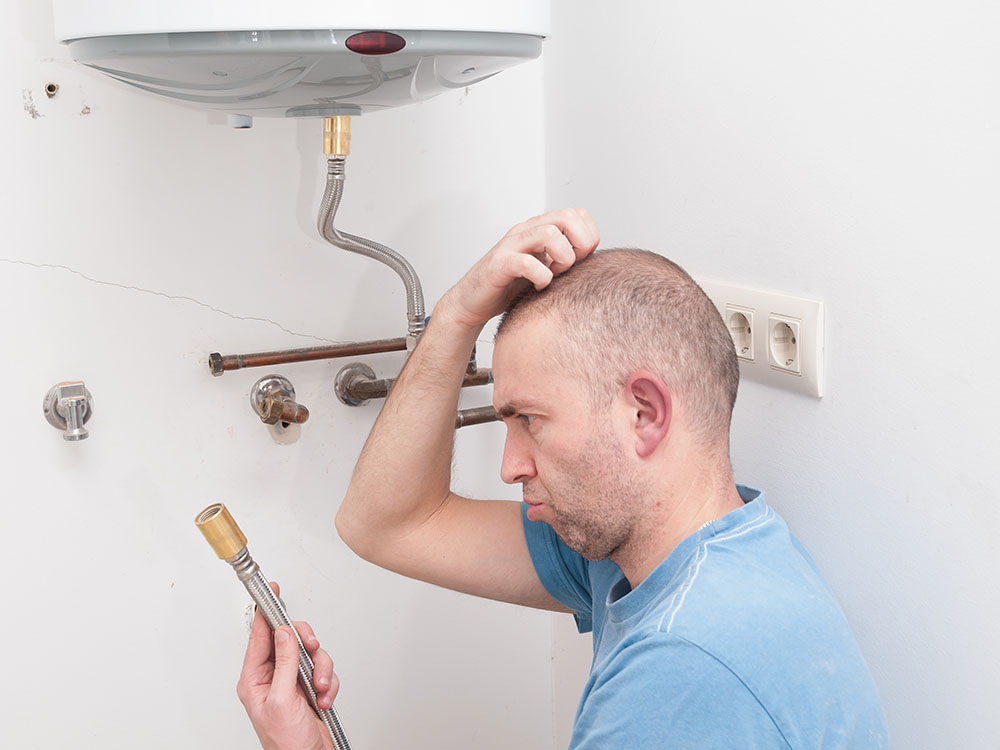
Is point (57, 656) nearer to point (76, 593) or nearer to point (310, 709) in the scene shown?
point (76, 593)

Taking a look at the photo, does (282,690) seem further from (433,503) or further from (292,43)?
(292,43)

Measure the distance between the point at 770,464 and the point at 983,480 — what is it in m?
0.27

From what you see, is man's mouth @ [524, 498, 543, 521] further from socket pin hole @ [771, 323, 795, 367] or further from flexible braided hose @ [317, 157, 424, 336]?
flexible braided hose @ [317, 157, 424, 336]

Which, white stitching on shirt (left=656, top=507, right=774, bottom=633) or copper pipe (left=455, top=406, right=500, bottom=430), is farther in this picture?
copper pipe (left=455, top=406, right=500, bottom=430)

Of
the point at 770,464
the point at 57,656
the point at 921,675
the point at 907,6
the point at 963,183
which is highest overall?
the point at 907,6

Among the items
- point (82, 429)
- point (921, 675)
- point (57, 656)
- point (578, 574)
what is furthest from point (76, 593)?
point (921, 675)

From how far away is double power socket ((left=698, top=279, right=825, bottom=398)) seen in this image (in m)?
0.91

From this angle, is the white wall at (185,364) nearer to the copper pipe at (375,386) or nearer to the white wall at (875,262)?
the copper pipe at (375,386)

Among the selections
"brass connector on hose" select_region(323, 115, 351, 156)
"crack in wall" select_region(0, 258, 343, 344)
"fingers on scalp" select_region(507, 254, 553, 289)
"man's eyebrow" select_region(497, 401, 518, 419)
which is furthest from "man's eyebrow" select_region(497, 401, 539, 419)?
"crack in wall" select_region(0, 258, 343, 344)

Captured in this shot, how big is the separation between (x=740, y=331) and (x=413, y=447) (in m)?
0.36

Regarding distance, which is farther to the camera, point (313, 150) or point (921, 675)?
point (313, 150)

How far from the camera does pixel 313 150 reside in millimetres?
1225

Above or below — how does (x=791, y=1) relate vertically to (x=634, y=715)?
above

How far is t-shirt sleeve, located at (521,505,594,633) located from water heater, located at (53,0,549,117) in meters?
0.48
